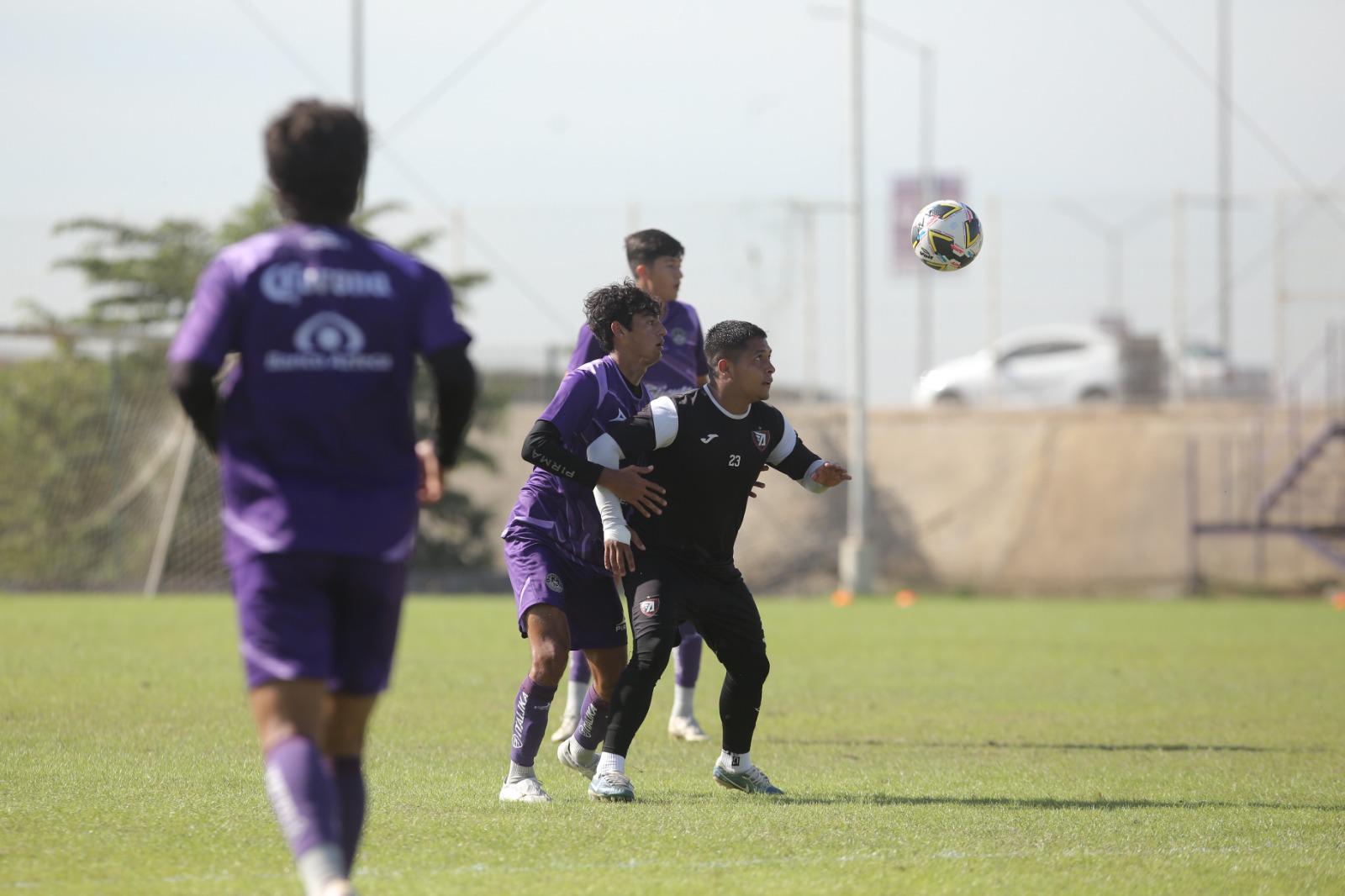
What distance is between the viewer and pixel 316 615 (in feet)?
12.9

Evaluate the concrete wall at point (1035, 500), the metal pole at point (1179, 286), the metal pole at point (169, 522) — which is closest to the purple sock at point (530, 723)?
the metal pole at point (169, 522)

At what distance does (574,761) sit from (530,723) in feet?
1.83

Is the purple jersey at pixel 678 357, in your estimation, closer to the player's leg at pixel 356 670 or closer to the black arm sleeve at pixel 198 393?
the player's leg at pixel 356 670

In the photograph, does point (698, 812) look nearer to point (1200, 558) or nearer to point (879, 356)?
point (1200, 558)

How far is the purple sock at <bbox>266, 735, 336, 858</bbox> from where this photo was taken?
373 centimetres

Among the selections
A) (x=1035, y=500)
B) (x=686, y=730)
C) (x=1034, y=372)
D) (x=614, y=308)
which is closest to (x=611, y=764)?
(x=614, y=308)

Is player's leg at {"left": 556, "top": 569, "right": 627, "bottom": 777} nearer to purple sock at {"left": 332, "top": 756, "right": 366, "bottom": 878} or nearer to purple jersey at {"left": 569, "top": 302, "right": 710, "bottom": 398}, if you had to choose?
purple jersey at {"left": 569, "top": 302, "right": 710, "bottom": 398}

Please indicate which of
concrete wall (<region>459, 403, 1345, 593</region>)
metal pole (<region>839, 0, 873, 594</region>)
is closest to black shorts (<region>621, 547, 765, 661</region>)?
metal pole (<region>839, 0, 873, 594</region>)

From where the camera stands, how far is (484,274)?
85.0ft

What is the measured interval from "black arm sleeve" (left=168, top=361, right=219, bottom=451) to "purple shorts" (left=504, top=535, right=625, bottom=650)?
8.86 feet

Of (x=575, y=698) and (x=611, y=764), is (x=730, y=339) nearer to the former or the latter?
(x=611, y=764)

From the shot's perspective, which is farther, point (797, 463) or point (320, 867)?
point (797, 463)

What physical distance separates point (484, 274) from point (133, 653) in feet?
48.2

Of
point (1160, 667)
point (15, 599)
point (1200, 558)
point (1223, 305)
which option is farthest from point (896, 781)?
point (1223, 305)
